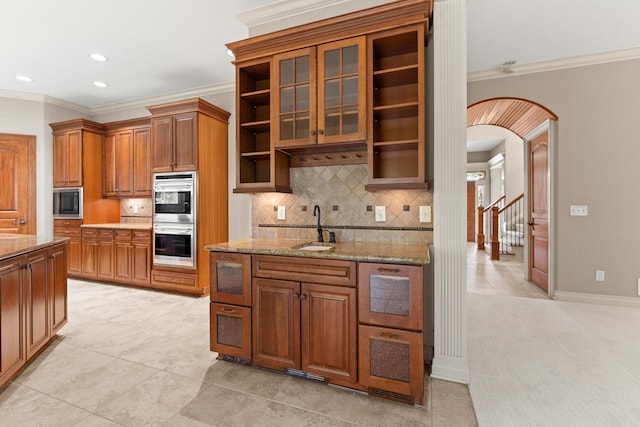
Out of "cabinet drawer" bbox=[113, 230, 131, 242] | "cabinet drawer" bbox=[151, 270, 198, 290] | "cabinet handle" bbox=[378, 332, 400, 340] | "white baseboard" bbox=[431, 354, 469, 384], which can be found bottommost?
"white baseboard" bbox=[431, 354, 469, 384]

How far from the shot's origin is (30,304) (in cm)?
230

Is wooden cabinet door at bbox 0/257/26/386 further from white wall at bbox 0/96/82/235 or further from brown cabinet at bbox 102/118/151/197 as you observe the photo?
white wall at bbox 0/96/82/235

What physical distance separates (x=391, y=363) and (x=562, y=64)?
4.36 meters

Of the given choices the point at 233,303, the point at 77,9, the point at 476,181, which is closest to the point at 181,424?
the point at 233,303

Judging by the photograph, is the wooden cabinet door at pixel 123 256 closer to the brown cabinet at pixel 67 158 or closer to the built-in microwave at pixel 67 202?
the built-in microwave at pixel 67 202

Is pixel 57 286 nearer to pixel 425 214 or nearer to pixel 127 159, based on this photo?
pixel 127 159

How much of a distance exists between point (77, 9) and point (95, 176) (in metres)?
2.92

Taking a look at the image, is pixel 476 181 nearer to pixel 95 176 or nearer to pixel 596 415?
pixel 596 415

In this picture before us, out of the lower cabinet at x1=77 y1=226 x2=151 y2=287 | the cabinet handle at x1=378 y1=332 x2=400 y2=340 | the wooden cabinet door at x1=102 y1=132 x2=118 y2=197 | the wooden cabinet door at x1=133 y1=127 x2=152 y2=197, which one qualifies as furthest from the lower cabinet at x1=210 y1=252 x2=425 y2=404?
the wooden cabinet door at x1=102 y1=132 x2=118 y2=197

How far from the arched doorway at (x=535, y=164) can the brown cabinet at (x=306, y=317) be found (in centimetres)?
356

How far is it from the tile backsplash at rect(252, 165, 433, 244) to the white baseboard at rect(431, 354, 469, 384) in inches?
35.0

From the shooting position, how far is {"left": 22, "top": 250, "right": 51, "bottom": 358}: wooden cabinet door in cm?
226

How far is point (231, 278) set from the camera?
2.29 meters

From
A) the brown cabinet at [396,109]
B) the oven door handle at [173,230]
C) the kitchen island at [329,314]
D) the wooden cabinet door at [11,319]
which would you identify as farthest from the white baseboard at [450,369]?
the oven door handle at [173,230]
